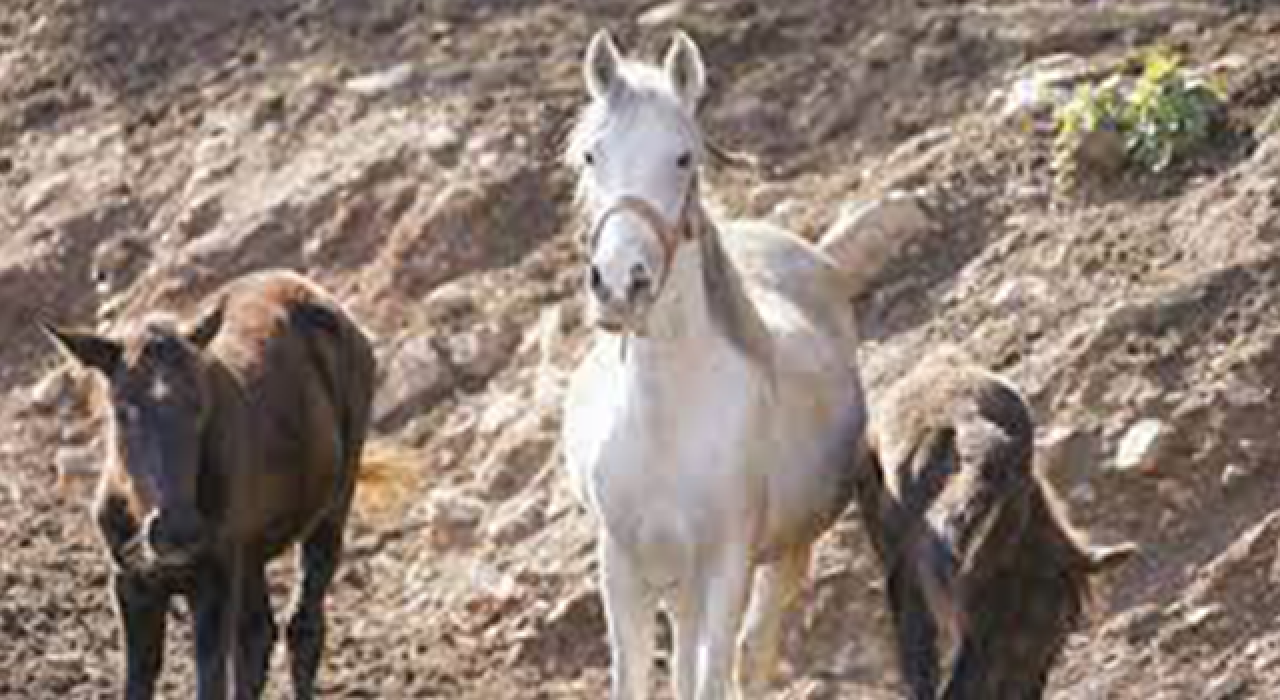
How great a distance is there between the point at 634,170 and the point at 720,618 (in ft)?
4.54

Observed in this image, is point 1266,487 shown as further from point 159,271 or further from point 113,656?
point 159,271

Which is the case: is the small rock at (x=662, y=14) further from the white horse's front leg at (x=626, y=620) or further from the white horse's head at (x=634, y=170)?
the white horse's front leg at (x=626, y=620)

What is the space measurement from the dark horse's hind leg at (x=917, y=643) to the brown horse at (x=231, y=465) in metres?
2.21

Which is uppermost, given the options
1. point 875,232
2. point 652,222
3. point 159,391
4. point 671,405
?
point 652,222

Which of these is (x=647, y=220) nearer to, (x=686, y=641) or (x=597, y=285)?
(x=597, y=285)

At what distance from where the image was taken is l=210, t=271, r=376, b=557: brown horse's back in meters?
11.7

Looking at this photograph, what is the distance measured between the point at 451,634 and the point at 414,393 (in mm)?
1947

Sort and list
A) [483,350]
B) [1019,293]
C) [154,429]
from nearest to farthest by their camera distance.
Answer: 1. [154,429]
2. [1019,293]
3. [483,350]

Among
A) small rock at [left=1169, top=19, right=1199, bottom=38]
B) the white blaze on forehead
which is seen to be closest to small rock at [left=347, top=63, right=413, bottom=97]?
small rock at [left=1169, top=19, right=1199, bottom=38]

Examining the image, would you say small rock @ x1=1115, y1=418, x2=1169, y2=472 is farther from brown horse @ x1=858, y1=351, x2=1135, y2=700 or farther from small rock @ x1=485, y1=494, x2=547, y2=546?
small rock @ x1=485, y1=494, x2=547, y2=546

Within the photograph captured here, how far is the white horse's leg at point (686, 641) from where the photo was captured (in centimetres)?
1079

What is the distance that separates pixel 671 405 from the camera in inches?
421

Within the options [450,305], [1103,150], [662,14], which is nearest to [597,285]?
[1103,150]

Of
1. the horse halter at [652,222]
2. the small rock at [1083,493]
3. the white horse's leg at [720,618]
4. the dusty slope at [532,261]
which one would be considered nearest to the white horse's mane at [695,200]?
the horse halter at [652,222]
